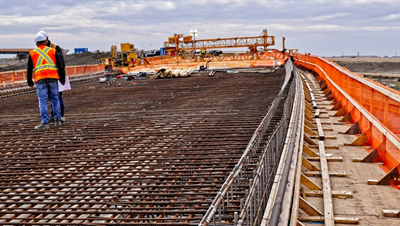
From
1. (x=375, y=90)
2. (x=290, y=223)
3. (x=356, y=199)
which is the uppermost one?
(x=375, y=90)

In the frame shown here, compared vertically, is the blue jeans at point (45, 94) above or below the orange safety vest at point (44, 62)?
below

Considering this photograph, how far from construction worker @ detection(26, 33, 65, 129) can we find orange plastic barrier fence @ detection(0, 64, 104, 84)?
13.9 metres

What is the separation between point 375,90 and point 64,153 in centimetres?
593

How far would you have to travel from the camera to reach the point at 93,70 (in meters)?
33.4

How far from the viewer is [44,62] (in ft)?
28.6

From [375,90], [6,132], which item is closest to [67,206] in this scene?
[6,132]

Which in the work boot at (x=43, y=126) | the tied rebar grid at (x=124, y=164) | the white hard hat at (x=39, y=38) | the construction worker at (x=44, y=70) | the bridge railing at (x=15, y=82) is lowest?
the tied rebar grid at (x=124, y=164)

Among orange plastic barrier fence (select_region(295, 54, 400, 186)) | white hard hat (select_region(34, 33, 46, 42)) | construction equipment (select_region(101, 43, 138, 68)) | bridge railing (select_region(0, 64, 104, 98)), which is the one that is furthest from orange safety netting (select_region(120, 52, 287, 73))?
orange plastic barrier fence (select_region(295, 54, 400, 186))

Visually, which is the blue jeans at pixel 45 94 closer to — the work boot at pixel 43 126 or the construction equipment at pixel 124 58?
the work boot at pixel 43 126

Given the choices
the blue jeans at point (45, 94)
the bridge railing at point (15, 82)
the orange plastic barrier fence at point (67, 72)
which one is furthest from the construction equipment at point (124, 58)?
the blue jeans at point (45, 94)

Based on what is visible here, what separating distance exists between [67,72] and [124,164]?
23.5m

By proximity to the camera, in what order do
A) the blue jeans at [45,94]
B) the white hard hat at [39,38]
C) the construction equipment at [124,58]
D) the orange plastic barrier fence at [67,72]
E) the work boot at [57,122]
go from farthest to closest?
the construction equipment at [124,58]
the orange plastic barrier fence at [67,72]
the work boot at [57,122]
the blue jeans at [45,94]
the white hard hat at [39,38]

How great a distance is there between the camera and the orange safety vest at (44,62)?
8.61 m

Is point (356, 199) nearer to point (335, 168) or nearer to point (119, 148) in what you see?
point (335, 168)
